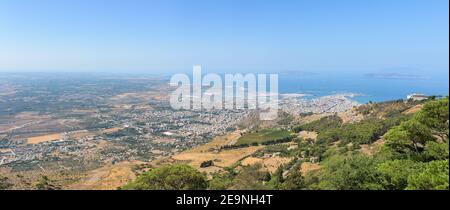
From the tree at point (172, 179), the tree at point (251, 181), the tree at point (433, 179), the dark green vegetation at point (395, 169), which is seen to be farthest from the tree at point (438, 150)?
the tree at point (172, 179)

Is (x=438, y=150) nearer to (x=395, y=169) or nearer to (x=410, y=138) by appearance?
(x=395, y=169)

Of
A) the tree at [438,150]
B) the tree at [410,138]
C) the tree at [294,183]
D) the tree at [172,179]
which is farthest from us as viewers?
the tree at [294,183]

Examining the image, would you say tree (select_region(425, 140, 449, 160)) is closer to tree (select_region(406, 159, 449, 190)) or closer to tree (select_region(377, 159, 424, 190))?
tree (select_region(377, 159, 424, 190))

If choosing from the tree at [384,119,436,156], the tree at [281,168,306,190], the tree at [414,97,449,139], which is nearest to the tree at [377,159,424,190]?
the tree at [384,119,436,156]

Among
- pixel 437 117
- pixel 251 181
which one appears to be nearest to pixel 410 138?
pixel 437 117

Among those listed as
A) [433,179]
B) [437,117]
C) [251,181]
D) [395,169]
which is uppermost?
[437,117]

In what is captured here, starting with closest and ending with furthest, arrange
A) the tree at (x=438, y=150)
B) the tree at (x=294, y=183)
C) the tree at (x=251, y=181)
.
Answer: the tree at (x=438, y=150) < the tree at (x=294, y=183) < the tree at (x=251, y=181)

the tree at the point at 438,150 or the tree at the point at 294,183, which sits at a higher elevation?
the tree at the point at 438,150

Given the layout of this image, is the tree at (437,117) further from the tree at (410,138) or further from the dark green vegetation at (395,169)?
the tree at (410,138)

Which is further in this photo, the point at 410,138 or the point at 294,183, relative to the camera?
the point at 294,183
